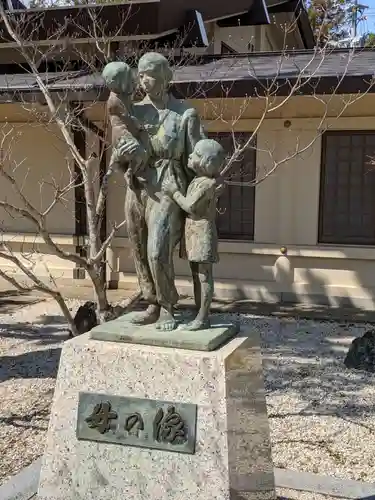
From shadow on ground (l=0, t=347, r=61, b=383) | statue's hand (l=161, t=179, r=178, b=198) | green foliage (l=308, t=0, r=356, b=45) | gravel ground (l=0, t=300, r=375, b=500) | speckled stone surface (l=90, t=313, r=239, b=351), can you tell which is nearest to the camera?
speckled stone surface (l=90, t=313, r=239, b=351)

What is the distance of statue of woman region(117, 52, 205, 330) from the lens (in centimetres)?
299

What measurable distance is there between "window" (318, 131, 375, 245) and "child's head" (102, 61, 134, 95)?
21.6ft

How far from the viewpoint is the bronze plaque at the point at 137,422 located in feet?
9.07

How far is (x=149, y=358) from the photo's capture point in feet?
9.27

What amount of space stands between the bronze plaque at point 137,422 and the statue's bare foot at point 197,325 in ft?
1.28

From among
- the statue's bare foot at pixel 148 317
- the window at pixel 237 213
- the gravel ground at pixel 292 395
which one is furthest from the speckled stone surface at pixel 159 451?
the window at pixel 237 213

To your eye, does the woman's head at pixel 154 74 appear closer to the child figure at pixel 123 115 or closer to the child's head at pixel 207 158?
the child figure at pixel 123 115

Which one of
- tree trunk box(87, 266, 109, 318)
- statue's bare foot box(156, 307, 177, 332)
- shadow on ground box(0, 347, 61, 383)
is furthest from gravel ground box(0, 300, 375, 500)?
statue's bare foot box(156, 307, 177, 332)

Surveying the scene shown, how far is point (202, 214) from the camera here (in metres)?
2.97

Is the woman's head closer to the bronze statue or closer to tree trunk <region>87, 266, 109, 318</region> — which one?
the bronze statue

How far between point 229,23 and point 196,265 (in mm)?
9906

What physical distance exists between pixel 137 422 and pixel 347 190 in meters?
6.94

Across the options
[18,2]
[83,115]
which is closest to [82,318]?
[83,115]

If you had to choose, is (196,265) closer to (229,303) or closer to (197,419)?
(197,419)
